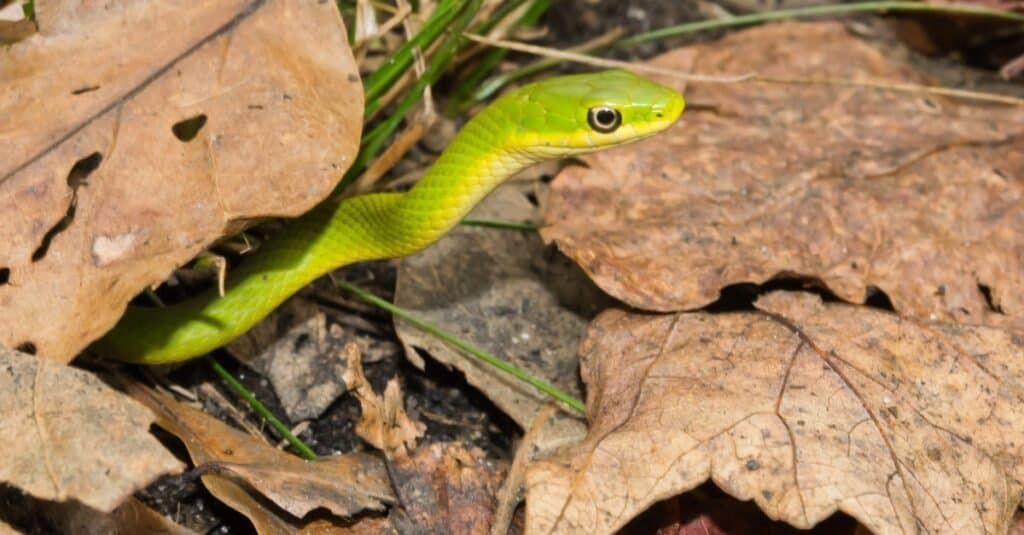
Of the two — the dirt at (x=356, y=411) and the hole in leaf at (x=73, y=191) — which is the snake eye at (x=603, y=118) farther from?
the hole in leaf at (x=73, y=191)

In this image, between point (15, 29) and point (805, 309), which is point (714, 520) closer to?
point (805, 309)

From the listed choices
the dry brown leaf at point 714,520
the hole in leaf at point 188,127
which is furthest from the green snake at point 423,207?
the dry brown leaf at point 714,520

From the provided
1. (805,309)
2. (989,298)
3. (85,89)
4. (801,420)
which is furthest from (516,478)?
(989,298)

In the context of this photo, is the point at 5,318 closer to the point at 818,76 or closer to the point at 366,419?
the point at 366,419

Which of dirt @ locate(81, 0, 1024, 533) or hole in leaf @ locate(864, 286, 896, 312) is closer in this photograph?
dirt @ locate(81, 0, 1024, 533)

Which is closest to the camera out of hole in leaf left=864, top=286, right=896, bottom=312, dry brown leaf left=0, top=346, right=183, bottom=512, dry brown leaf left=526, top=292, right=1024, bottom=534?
dry brown leaf left=0, top=346, right=183, bottom=512

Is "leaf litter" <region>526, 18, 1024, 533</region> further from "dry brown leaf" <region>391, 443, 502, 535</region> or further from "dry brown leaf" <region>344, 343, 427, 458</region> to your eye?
"dry brown leaf" <region>344, 343, 427, 458</region>

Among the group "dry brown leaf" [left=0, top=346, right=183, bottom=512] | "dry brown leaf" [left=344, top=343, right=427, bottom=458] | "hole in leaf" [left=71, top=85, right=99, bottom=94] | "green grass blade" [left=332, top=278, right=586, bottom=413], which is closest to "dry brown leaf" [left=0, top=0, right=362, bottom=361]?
"hole in leaf" [left=71, top=85, right=99, bottom=94]

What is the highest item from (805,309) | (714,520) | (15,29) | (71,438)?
(15,29)
